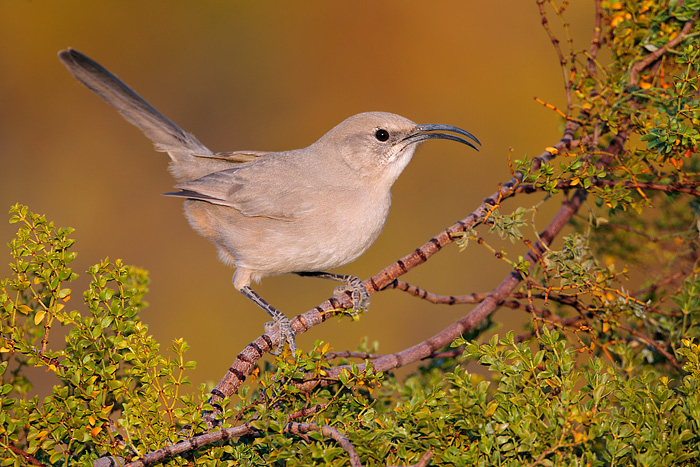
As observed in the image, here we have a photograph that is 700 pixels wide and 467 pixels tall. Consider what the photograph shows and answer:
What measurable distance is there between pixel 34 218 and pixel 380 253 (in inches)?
147

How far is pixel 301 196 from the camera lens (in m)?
3.53

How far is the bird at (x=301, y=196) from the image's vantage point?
3.38 metres

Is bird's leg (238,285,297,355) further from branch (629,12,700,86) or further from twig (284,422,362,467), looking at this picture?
branch (629,12,700,86)

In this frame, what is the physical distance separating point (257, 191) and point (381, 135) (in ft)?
2.74

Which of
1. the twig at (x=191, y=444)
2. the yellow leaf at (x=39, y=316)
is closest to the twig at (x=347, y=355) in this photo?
the twig at (x=191, y=444)

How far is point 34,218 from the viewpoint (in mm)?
1996

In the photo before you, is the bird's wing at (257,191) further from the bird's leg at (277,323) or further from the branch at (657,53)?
the branch at (657,53)

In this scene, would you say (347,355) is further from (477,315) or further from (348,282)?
(348,282)

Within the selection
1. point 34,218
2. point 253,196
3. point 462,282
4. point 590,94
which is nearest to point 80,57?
point 253,196

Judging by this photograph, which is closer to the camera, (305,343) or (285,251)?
(285,251)

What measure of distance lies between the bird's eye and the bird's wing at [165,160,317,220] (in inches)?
20.4

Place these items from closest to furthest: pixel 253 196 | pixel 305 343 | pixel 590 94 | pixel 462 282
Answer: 1. pixel 590 94
2. pixel 253 196
3. pixel 305 343
4. pixel 462 282

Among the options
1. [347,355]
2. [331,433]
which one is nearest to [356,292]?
[347,355]

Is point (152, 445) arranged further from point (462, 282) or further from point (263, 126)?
point (263, 126)
